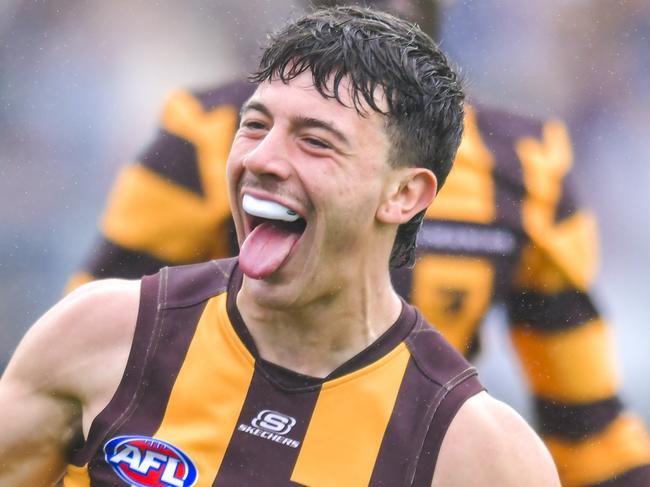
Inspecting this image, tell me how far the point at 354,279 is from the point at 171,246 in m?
0.81

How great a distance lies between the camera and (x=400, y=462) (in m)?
1.77

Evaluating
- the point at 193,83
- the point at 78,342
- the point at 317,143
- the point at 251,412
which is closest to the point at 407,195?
the point at 317,143

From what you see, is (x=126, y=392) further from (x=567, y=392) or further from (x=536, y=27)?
(x=536, y=27)

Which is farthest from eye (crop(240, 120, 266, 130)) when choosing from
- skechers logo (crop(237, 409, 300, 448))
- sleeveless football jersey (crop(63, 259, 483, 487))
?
skechers logo (crop(237, 409, 300, 448))

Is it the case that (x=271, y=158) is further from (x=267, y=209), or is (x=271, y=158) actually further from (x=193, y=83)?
(x=193, y=83)

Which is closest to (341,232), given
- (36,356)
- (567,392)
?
(36,356)

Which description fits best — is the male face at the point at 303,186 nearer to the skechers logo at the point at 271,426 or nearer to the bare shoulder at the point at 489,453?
the skechers logo at the point at 271,426

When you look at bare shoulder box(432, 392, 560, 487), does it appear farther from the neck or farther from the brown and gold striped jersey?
the brown and gold striped jersey

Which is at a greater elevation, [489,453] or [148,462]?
[489,453]

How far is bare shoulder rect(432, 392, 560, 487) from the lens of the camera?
175 centimetres

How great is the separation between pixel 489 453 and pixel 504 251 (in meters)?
1.02

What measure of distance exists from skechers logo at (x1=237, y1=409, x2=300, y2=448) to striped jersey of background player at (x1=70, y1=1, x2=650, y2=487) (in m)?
0.83

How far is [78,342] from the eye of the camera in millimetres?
1816

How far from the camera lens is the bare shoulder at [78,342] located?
181 cm
